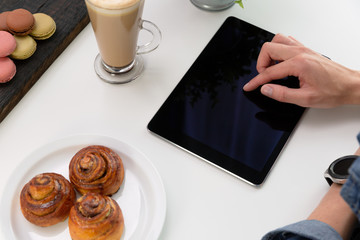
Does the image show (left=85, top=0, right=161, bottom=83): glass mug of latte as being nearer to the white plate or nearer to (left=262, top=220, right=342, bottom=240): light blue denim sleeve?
the white plate

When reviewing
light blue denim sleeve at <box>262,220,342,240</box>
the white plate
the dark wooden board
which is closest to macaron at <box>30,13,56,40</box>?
the dark wooden board

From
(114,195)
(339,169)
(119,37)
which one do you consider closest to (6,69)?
(119,37)

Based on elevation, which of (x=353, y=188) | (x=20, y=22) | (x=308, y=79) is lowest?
(x=20, y=22)

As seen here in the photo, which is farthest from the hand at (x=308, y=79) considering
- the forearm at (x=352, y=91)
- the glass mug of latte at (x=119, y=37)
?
the glass mug of latte at (x=119, y=37)

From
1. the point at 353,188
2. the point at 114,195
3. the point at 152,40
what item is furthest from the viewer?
the point at 152,40

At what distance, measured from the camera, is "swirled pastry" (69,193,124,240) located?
27.9 inches

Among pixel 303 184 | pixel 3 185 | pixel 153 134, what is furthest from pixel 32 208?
pixel 303 184

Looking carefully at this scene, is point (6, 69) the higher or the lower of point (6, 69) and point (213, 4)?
the lower

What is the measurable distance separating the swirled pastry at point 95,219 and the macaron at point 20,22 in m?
0.43

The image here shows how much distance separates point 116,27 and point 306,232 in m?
0.54

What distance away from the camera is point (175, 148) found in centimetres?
90

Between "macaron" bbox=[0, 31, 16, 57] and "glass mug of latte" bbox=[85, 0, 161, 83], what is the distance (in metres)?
0.18

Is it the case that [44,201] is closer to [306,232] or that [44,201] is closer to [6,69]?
[6,69]

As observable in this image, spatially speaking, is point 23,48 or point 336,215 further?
point 23,48
